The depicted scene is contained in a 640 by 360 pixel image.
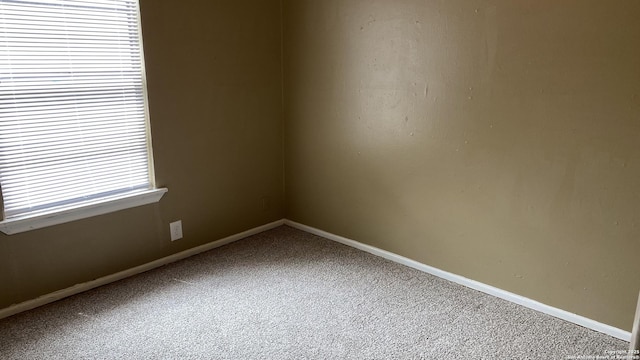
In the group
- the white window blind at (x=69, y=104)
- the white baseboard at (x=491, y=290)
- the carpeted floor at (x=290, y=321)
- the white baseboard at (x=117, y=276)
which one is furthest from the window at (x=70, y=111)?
the white baseboard at (x=491, y=290)

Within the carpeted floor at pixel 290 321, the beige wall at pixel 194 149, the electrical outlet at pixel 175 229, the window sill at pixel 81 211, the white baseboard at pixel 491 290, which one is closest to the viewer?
the carpeted floor at pixel 290 321

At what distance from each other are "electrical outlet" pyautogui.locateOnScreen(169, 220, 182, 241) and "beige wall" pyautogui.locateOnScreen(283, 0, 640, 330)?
100cm

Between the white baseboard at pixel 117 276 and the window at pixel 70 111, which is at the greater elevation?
the window at pixel 70 111

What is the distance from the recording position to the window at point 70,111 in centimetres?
219

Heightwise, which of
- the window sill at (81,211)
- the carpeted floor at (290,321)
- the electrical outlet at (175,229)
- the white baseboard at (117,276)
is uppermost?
the window sill at (81,211)

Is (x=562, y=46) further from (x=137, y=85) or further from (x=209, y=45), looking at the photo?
(x=137, y=85)

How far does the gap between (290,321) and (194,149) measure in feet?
4.27

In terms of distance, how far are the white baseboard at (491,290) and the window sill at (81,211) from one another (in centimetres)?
124

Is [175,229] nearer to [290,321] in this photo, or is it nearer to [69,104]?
[69,104]

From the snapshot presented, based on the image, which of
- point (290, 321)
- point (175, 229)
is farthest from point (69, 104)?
point (290, 321)

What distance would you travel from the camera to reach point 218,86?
2951mm

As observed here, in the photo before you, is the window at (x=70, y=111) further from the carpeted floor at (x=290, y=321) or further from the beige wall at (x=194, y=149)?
the carpeted floor at (x=290, y=321)

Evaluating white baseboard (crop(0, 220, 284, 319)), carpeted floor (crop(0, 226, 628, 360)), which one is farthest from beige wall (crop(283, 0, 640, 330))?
white baseboard (crop(0, 220, 284, 319))

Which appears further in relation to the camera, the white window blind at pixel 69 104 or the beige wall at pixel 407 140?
the white window blind at pixel 69 104
